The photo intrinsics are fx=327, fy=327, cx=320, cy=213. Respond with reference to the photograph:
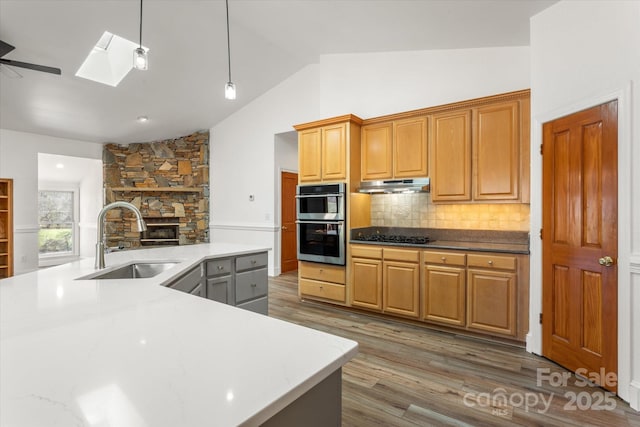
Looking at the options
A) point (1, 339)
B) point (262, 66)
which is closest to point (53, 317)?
point (1, 339)

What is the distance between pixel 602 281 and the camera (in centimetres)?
228

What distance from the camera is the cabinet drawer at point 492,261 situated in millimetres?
2959

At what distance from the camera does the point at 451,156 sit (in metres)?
3.49

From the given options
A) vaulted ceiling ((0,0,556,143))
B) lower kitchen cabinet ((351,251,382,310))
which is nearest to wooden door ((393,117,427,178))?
vaulted ceiling ((0,0,556,143))

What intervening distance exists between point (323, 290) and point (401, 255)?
1.16m

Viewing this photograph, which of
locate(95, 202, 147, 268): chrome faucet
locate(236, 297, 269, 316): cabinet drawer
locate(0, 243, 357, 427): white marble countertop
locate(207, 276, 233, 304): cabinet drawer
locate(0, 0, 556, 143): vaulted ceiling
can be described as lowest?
locate(236, 297, 269, 316): cabinet drawer

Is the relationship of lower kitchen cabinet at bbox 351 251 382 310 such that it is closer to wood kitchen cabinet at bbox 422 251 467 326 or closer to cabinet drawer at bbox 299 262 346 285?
cabinet drawer at bbox 299 262 346 285

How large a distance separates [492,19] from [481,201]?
1.73 m

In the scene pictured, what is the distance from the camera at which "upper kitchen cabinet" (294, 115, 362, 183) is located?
397cm

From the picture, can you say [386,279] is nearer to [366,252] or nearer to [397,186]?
[366,252]

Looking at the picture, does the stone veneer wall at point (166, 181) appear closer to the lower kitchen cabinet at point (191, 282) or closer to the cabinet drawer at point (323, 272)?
the cabinet drawer at point (323, 272)

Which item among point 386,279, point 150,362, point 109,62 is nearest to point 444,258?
point 386,279

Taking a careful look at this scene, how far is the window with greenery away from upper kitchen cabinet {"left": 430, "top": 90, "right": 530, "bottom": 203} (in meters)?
8.43

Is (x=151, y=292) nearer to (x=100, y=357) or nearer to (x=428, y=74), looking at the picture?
(x=100, y=357)
